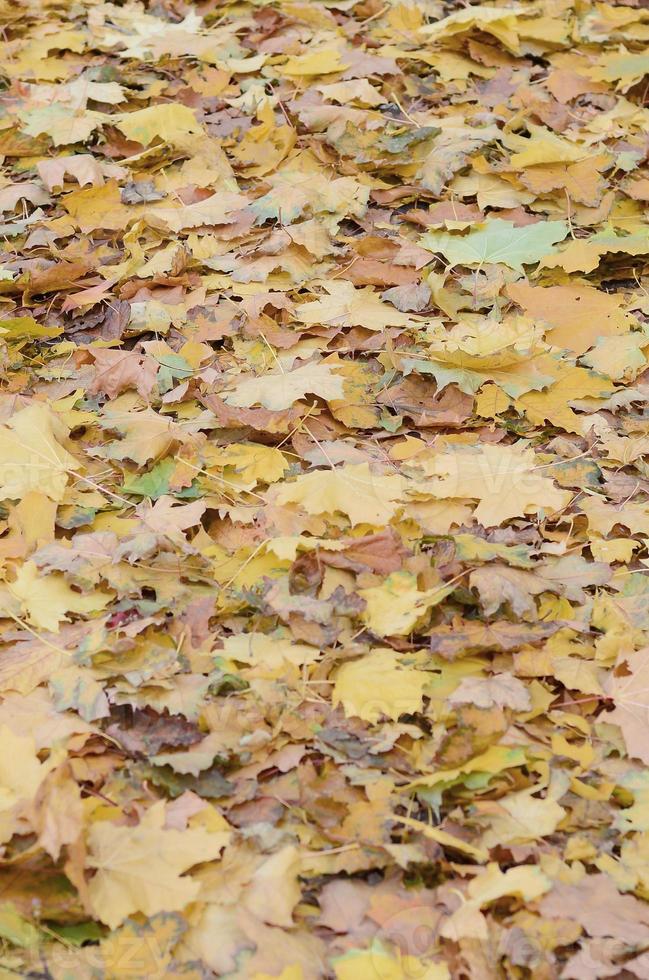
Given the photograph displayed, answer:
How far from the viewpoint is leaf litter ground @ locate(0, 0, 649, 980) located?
1.57 meters

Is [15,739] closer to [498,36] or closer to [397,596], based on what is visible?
[397,596]

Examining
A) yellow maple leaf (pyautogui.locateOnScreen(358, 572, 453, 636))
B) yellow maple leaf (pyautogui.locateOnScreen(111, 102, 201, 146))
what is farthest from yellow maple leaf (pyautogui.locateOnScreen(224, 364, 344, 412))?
yellow maple leaf (pyautogui.locateOnScreen(111, 102, 201, 146))

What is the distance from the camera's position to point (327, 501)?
2.19 meters

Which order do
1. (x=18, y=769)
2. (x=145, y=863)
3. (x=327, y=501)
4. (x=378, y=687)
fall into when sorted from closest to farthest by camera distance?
(x=145, y=863) < (x=18, y=769) < (x=378, y=687) < (x=327, y=501)

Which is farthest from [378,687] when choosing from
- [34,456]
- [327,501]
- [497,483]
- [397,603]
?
[34,456]

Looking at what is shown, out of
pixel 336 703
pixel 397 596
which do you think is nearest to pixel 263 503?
pixel 397 596

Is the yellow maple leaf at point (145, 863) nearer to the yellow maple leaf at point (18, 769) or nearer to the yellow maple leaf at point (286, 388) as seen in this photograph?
the yellow maple leaf at point (18, 769)

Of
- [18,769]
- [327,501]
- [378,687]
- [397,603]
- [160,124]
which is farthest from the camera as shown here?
[160,124]

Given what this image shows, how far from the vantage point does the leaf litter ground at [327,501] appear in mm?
1573

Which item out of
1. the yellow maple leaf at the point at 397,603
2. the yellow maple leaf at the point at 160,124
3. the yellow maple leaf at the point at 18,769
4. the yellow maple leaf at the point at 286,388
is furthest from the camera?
the yellow maple leaf at the point at 160,124

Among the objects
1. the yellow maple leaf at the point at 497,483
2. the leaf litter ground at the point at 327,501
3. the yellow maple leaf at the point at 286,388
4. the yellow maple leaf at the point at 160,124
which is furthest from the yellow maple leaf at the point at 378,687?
the yellow maple leaf at the point at 160,124

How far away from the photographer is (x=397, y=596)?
200 cm

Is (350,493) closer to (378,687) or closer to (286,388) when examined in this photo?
(286,388)

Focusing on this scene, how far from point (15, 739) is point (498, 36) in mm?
3153
